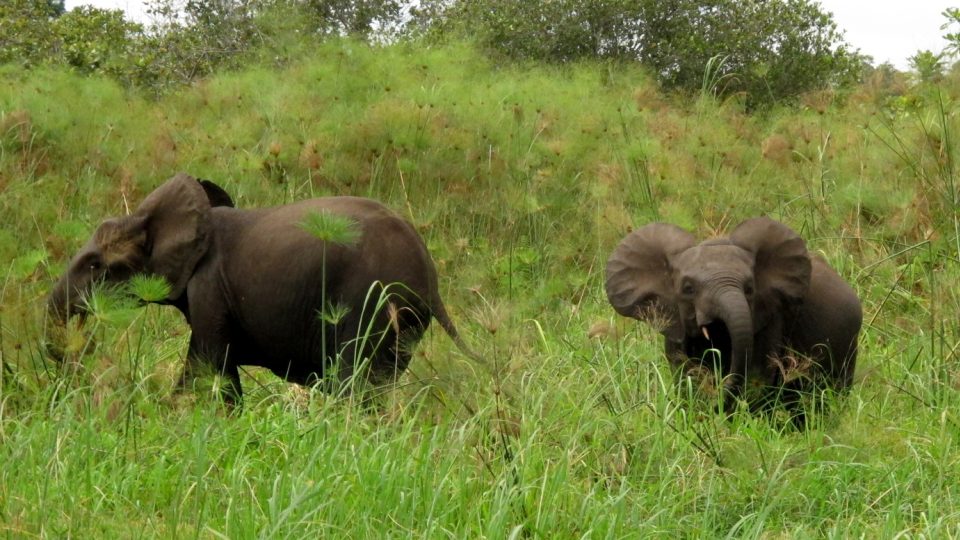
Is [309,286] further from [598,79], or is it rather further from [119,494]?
[598,79]

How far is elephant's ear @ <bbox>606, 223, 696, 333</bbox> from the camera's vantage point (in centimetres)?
568

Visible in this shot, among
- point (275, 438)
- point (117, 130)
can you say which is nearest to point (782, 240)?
point (275, 438)

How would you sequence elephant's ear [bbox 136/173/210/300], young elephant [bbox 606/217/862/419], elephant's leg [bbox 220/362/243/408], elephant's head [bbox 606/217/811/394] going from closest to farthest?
elephant's head [bbox 606/217/811/394] → young elephant [bbox 606/217/862/419] → elephant's leg [bbox 220/362/243/408] → elephant's ear [bbox 136/173/210/300]

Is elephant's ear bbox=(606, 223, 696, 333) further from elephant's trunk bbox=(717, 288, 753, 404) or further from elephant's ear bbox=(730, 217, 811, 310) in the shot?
elephant's trunk bbox=(717, 288, 753, 404)

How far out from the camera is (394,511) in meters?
3.75

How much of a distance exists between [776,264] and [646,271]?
531 millimetres

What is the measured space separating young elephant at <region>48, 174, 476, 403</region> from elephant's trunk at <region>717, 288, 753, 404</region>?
1041 millimetres

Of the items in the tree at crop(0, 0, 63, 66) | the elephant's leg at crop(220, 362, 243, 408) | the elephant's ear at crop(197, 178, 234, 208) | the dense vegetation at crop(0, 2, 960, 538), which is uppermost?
the tree at crop(0, 0, 63, 66)

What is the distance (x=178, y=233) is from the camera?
587cm

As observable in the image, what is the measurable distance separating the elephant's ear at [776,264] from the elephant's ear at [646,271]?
0.26 metres

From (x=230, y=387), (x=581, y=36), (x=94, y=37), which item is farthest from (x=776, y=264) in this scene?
(x=94, y=37)

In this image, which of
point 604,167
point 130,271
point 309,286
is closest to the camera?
point 309,286

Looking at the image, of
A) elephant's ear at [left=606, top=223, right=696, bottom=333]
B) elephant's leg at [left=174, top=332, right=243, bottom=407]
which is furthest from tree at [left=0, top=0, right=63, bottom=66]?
elephant's ear at [left=606, top=223, right=696, bottom=333]

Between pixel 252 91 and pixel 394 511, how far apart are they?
7.76m
